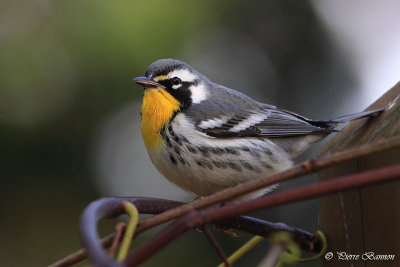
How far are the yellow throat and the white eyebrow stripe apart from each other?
0.49ft

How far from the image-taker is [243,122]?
10.0 ft

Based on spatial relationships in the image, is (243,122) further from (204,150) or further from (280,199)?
(280,199)

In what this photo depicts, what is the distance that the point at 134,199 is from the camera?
4.06 feet

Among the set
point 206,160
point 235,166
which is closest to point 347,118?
point 235,166

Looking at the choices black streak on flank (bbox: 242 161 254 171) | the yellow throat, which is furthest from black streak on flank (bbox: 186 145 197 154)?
black streak on flank (bbox: 242 161 254 171)

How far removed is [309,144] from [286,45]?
84.8 inches

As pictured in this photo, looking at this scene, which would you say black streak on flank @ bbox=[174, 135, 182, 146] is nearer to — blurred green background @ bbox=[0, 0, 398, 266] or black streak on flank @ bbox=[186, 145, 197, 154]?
black streak on flank @ bbox=[186, 145, 197, 154]

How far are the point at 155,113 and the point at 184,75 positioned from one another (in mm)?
414

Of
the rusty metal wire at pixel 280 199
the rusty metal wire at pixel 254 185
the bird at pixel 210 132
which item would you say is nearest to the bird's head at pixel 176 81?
the bird at pixel 210 132

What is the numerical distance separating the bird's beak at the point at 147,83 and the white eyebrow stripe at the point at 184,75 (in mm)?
127

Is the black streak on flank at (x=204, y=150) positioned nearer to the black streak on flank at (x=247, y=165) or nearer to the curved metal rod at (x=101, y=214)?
the black streak on flank at (x=247, y=165)

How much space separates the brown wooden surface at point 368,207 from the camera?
175cm

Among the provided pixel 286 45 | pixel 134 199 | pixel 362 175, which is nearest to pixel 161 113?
pixel 134 199

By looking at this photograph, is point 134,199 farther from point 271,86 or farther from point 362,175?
point 271,86
